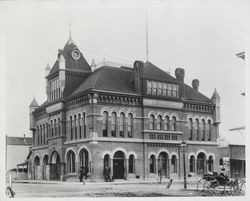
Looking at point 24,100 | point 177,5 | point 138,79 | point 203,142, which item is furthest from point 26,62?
point 203,142

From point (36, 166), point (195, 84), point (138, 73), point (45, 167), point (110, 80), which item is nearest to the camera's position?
point (110, 80)

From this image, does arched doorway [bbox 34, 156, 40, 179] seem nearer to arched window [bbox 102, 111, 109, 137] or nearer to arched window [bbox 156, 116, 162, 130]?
arched window [bbox 102, 111, 109, 137]

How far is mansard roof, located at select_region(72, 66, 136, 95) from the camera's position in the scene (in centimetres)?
3522

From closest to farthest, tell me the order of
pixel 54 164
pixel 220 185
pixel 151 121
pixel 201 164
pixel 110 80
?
pixel 220 185 → pixel 110 80 → pixel 151 121 → pixel 54 164 → pixel 201 164

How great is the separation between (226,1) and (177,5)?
234 centimetres

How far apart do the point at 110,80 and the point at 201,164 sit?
10529 millimetres

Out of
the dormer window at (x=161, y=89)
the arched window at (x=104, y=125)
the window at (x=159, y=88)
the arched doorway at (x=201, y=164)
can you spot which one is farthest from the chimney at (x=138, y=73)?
the arched doorway at (x=201, y=164)

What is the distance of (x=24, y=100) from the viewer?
24.9m

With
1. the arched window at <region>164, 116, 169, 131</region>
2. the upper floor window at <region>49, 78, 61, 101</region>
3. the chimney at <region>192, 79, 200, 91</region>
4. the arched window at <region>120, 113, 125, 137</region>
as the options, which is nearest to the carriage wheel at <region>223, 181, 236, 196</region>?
the arched window at <region>120, 113, 125, 137</region>

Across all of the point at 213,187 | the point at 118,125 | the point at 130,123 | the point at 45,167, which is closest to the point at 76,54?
the point at 118,125

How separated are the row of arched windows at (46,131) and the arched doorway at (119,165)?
536 centimetres

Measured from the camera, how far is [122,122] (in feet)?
116

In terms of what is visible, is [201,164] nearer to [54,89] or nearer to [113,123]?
[113,123]

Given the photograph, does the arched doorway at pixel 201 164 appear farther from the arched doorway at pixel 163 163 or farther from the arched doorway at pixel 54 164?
the arched doorway at pixel 54 164
